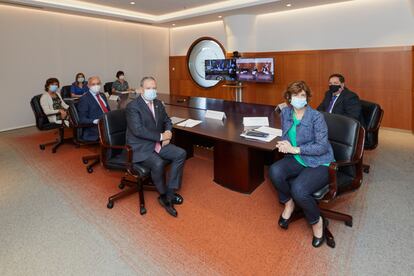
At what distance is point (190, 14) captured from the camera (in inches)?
289

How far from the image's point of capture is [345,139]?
7.43 feet

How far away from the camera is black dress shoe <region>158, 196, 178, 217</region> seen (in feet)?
8.70

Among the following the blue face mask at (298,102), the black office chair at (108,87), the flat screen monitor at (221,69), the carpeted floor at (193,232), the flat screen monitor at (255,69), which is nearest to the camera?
the carpeted floor at (193,232)

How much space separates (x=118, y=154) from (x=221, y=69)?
5134mm

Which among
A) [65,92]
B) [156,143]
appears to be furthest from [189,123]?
[65,92]

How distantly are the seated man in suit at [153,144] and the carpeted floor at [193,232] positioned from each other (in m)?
0.21

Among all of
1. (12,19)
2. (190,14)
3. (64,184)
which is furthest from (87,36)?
(64,184)

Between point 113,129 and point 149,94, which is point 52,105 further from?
point 149,94

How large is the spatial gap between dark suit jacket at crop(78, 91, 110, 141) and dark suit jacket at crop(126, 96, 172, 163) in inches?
48.8

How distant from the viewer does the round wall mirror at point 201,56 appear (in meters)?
8.52

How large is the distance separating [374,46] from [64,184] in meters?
5.85

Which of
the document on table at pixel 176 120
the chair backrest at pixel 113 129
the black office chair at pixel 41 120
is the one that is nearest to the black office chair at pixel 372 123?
the document on table at pixel 176 120

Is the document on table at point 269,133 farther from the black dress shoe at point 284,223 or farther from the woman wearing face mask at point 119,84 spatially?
Result: the woman wearing face mask at point 119,84

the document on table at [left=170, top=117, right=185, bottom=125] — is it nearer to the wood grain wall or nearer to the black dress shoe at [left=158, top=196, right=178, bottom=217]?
the black dress shoe at [left=158, top=196, right=178, bottom=217]
